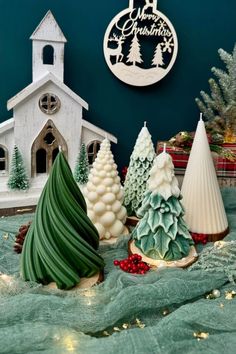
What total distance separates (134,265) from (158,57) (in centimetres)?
94

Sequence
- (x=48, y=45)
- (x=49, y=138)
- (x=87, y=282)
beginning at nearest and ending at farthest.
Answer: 1. (x=87, y=282)
2. (x=48, y=45)
3. (x=49, y=138)

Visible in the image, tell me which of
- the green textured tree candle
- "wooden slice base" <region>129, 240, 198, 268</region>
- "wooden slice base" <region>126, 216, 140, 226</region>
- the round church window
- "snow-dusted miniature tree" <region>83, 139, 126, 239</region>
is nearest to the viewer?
the green textured tree candle

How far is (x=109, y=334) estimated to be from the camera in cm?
81

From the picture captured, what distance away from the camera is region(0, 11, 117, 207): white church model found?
53.7 inches

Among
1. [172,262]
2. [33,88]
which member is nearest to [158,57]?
[33,88]

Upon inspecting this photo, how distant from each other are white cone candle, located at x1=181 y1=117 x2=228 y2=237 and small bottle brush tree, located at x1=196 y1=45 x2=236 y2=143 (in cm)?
40

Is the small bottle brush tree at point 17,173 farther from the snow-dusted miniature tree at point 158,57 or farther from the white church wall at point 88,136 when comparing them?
the snow-dusted miniature tree at point 158,57

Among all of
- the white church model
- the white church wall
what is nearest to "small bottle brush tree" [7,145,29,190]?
the white church model

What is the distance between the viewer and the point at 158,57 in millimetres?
1584

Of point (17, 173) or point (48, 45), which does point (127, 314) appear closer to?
point (17, 173)

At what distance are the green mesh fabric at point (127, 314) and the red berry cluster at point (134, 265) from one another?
1.1 inches

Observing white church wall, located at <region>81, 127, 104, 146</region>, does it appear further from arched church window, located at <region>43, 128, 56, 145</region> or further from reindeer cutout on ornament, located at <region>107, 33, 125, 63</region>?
reindeer cutout on ornament, located at <region>107, 33, 125, 63</region>

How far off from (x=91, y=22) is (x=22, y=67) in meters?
0.33

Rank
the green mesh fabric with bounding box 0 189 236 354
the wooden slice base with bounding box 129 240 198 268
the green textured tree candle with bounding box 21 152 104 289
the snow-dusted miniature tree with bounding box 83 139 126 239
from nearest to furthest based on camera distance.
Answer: the green mesh fabric with bounding box 0 189 236 354 < the green textured tree candle with bounding box 21 152 104 289 < the wooden slice base with bounding box 129 240 198 268 < the snow-dusted miniature tree with bounding box 83 139 126 239
